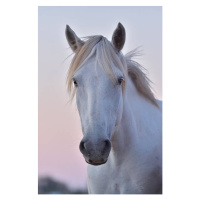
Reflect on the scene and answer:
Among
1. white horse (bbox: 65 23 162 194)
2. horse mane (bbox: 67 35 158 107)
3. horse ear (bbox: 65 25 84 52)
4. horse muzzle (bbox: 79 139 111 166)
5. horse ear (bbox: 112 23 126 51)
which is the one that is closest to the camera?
horse muzzle (bbox: 79 139 111 166)

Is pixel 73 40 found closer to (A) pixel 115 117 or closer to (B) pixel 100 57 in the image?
(B) pixel 100 57

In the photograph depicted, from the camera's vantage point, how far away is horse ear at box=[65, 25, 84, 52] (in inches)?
99.3

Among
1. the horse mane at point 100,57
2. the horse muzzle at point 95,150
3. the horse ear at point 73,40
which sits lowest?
the horse muzzle at point 95,150

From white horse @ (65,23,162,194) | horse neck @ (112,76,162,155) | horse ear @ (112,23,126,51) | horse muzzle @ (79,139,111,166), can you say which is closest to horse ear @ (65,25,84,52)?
white horse @ (65,23,162,194)

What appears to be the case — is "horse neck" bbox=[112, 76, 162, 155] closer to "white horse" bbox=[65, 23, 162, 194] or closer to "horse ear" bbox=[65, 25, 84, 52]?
"white horse" bbox=[65, 23, 162, 194]

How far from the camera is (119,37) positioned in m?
2.46

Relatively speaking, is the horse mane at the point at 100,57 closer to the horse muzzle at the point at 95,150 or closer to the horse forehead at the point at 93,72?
the horse forehead at the point at 93,72

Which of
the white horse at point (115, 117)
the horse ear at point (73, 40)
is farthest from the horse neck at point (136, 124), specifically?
the horse ear at point (73, 40)

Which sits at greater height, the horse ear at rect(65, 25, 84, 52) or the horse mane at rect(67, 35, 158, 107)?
the horse ear at rect(65, 25, 84, 52)

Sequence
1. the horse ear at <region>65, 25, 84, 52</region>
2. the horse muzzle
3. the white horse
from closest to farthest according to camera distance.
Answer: the horse muzzle → the white horse → the horse ear at <region>65, 25, 84, 52</region>

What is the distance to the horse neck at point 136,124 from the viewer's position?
2594 mm
